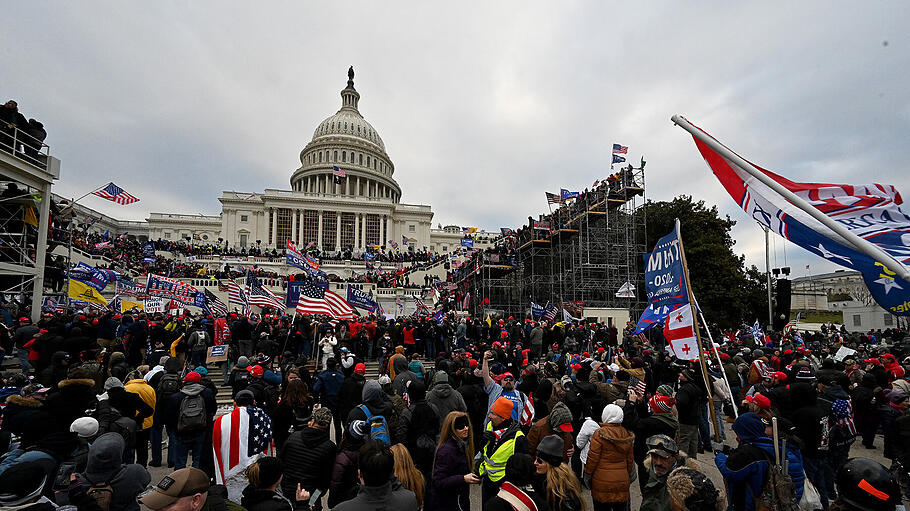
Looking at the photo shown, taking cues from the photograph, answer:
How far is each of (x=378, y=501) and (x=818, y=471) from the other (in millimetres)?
5164

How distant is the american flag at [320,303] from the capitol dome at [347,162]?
198ft

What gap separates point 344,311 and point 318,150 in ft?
245

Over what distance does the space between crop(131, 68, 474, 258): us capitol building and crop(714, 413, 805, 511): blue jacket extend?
6160 cm

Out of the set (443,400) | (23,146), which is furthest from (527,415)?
(23,146)

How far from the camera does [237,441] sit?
418 cm

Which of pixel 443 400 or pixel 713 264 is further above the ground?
pixel 713 264

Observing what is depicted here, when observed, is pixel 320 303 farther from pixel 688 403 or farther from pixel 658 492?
pixel 658 492

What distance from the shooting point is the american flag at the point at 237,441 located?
4117 millimetres

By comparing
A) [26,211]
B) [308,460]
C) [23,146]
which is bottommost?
[308,460]

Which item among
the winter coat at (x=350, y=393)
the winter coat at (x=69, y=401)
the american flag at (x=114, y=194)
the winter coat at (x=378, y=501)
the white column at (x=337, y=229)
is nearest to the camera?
the winter coat at (x=378, y=501)

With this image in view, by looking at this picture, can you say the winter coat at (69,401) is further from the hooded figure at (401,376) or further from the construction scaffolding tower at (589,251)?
the construction scaffolding tower at (589,251)

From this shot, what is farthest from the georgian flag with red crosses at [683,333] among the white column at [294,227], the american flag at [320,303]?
the white column at [294,227]

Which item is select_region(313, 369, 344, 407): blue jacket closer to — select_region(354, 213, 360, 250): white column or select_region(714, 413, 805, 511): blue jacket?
select_region(714, 413, 805, 511): blue jacket

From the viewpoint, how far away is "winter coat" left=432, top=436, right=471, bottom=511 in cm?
369
